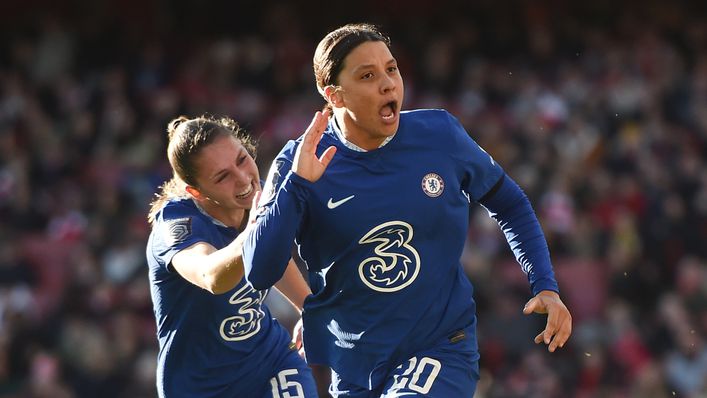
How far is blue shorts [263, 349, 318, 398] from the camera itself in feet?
17.9

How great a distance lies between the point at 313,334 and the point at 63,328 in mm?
7492

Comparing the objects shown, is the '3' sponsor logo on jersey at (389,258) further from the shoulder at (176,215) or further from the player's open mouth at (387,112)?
the shoulder at (176,215)

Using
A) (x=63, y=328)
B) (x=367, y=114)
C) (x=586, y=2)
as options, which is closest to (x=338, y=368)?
(x=367, y=114)

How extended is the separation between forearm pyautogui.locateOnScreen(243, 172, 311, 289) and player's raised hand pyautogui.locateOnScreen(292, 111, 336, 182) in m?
0.03

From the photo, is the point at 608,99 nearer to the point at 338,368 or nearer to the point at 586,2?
the point at 586,2

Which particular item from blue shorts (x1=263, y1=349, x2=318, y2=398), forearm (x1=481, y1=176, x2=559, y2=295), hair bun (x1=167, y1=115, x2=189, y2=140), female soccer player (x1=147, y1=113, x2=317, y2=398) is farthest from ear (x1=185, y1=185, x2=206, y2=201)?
forearm (x1=481, y1=176, x2=559, y2=295)

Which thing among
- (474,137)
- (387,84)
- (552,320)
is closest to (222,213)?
(387,84)

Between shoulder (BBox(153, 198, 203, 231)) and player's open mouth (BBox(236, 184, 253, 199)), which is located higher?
player's open mouth (BBox(236, 184, 253, 199))

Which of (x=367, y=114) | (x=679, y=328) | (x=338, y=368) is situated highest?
(x=367, y=114)

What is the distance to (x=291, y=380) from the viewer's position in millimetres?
5508

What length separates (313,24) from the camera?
659 inches

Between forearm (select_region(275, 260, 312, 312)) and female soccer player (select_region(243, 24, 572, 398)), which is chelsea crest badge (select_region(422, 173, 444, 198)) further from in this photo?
forearm (select_region(275, 260, 312, 312))

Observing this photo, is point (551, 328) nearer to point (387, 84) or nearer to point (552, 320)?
point (552, 320)

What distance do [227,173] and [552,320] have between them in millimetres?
1524
